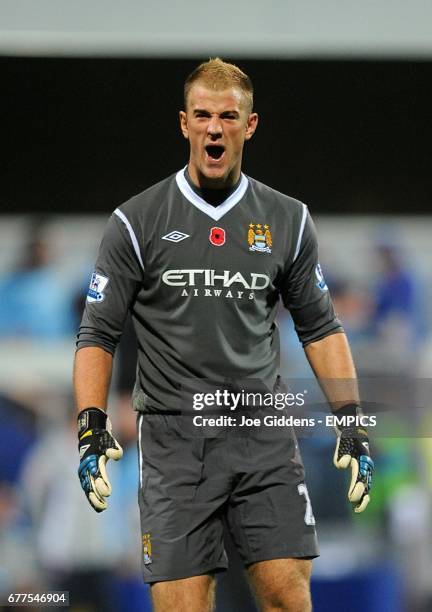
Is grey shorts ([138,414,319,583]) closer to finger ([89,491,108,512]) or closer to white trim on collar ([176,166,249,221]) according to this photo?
finger ([89,491,108,512])

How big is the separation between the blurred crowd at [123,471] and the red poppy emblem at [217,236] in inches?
77.2

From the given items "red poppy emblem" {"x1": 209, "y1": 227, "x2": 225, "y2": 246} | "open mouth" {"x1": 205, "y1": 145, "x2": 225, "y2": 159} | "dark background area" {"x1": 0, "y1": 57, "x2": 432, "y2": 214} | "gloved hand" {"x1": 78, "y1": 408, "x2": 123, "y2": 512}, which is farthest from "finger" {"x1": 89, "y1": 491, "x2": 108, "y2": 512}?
"dark background area" {"x1": 0, "y1": 57, "x2": 432, "y2": 214}

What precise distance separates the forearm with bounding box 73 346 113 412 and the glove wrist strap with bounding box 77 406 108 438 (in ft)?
0.07

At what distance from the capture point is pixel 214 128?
12.0 feet

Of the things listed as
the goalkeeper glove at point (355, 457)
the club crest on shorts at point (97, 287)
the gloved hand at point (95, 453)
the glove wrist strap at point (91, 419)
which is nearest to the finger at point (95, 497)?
the gloved hand at point (95, 453)

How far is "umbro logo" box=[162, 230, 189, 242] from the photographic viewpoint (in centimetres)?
372

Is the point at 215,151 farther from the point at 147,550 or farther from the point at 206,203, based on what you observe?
the point at 147,550

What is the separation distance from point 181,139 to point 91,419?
3.58m

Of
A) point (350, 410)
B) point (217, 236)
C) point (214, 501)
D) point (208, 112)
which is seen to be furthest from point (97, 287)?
point (350, 410)

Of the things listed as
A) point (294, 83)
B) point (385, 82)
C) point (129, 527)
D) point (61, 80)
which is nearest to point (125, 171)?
point (61, 80)

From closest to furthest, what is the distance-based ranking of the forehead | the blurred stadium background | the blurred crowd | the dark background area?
the forehead, the blurred crowd, the blurred stadium background, the dark background area

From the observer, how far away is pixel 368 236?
22.7 ft

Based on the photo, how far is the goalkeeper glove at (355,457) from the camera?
371 centimetres

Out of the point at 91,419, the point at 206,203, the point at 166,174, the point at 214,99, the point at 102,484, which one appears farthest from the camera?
the point at 166,174
